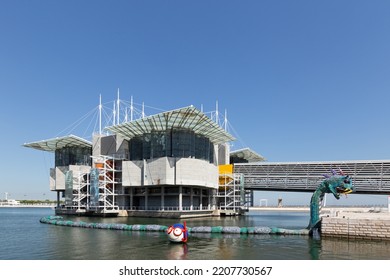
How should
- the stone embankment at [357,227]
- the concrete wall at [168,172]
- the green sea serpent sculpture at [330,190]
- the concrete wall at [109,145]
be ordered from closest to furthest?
the stone embankment at [357,227], the green sea serpent sculpture at [330,190], the concrete wall at [168,172], the concrete wall at [109,145]

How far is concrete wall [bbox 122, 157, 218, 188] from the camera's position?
286 ft

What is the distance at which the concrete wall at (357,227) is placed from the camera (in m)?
38.0

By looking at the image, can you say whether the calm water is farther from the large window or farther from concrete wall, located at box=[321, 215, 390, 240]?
the large window

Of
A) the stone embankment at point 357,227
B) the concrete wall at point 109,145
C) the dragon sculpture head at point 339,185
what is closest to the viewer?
the stone embankment at point 357,227

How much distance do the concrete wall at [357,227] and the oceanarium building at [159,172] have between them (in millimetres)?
46218

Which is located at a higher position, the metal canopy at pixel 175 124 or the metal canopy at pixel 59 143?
the metal canopy at pixel 175 124

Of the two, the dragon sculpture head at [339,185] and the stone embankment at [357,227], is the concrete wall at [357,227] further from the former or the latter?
the dragon sculpture head at [339,185]

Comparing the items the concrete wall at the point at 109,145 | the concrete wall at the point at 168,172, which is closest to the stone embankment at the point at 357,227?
the concrete wall at the point at 168,172

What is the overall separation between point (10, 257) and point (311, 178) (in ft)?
290

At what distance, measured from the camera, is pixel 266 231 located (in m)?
44.1

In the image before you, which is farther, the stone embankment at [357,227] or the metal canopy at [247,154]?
the metal canopy at [247,154]

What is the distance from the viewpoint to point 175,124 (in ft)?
291

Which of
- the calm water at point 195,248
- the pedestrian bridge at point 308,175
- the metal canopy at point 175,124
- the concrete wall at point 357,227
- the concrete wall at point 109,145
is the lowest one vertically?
the calm water at point 195,248
